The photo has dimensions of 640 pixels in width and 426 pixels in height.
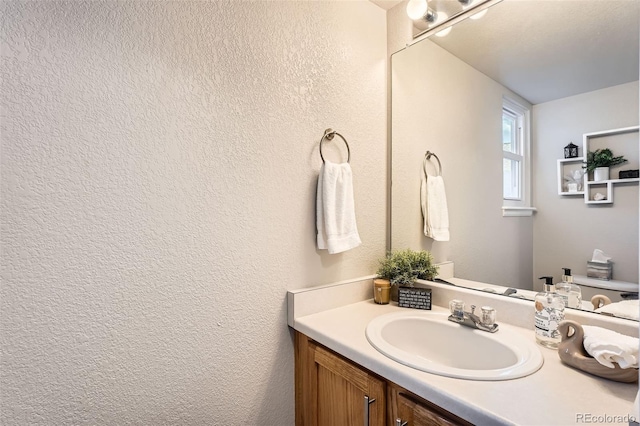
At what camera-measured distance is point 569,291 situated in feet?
3.30

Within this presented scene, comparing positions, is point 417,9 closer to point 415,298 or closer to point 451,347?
point 415,298

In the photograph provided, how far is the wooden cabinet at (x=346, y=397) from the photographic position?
77 centimetres

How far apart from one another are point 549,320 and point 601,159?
52 centimetres

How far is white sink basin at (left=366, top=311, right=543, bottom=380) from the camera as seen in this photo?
769mm

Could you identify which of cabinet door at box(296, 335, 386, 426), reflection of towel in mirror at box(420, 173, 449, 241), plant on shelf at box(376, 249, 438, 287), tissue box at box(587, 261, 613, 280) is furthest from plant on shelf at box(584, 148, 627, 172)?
cabinet door at box(296, 335, 386, 426)

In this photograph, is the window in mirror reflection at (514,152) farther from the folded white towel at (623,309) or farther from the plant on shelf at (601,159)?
the folded white towel at (623,309)

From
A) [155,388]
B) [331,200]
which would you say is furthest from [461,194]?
[155,388]

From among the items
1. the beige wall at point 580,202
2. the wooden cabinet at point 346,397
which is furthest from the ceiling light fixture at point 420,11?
the wooden cabinet at point 346,397

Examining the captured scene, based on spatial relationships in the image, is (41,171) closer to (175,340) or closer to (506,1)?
(175,340)

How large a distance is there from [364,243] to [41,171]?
116 cm

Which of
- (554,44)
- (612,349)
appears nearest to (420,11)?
(554,44)

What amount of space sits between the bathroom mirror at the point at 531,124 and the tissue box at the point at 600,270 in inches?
0.7

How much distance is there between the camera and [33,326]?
2.46 ft

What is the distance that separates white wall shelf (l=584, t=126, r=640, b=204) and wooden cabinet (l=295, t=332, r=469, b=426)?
0.81 m
